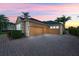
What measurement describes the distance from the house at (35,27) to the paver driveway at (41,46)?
0.10 m

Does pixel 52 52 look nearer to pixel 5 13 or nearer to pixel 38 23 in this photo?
pixel 38 23

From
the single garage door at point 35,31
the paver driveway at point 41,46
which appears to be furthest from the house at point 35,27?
the paver driveway at point 41,46

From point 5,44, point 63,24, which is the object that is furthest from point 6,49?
point 63,24

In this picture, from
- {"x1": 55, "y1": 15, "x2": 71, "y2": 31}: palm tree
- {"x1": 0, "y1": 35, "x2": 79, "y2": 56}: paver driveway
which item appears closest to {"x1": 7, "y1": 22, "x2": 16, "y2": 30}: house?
{"x1": 0, "y1": 35, "x2": 79, "y2": 56}: paver driveway

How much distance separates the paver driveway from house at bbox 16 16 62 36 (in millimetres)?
102

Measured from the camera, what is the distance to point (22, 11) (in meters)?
7.46

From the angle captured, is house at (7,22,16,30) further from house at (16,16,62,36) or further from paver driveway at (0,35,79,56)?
paver driveway at (0,35,79,56)

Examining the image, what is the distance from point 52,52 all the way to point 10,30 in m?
0.90

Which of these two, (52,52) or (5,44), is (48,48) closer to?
(52,52)

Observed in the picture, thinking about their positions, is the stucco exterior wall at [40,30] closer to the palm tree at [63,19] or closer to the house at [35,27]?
the house at [35,27]

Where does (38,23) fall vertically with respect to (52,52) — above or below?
above

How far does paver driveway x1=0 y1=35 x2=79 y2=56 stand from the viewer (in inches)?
293

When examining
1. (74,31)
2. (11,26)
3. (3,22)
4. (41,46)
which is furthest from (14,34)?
(74,31)

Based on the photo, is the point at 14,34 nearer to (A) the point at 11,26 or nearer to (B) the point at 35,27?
(A) the point at 11,26
